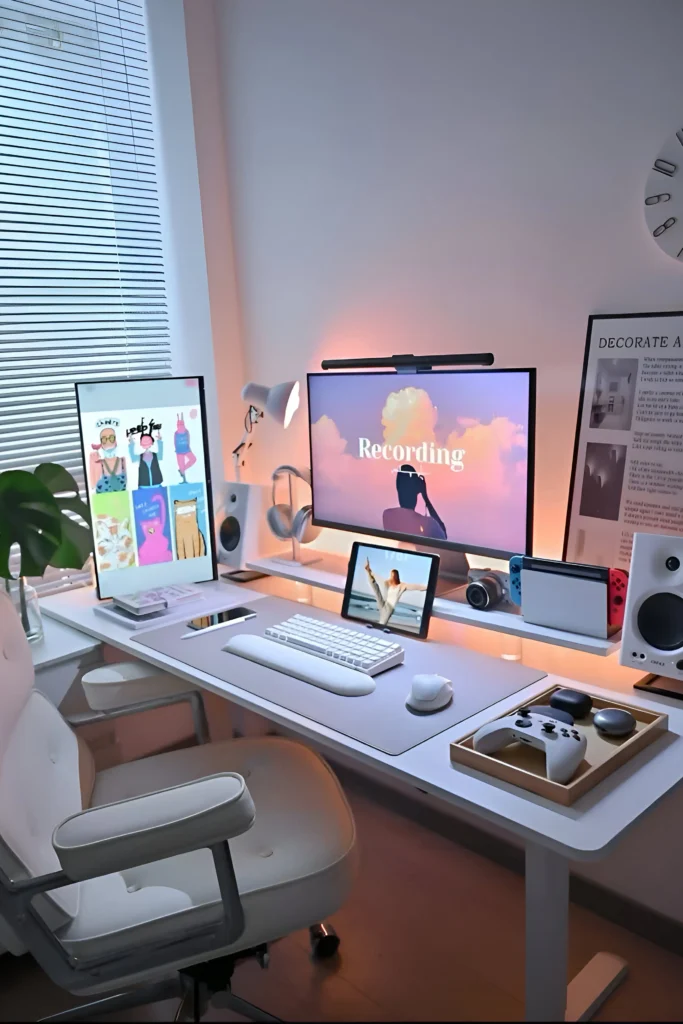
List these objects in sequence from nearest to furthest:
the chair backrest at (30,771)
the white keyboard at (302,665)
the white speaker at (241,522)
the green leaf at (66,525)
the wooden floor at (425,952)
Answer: the chair backrest at (30,771) → the white keyboard at (302,665) → the wooden floor at (425,952) → the green leaf at (66,525) → the white speaker at (241,522)

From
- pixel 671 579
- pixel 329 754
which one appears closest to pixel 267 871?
pixel 671 579

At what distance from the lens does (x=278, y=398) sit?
209 cm

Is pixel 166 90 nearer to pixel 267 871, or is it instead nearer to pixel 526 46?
pixel 526 46

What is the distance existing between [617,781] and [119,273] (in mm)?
2082

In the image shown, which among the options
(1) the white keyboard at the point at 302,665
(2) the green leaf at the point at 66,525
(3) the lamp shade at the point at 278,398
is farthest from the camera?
(3) the lamp shade at the point at 278,398

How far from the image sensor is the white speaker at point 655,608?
135cm

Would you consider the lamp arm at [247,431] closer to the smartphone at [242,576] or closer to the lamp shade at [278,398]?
the lamp shade at [278,398]

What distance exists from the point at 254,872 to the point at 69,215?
1.92 metres

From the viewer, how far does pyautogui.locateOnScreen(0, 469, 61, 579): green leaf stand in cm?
184

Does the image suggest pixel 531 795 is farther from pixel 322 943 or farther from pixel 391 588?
pixel 322 943

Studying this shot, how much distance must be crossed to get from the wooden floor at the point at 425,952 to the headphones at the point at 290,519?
82 cm

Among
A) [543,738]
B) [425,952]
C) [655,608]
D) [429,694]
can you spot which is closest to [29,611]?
[429,694]

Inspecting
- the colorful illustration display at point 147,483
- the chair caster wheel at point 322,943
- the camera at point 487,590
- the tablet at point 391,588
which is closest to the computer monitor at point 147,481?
the colorful illustration display at point 147,483

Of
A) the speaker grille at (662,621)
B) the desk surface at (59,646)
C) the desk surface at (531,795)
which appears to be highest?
the speaker grille at (662,621)
